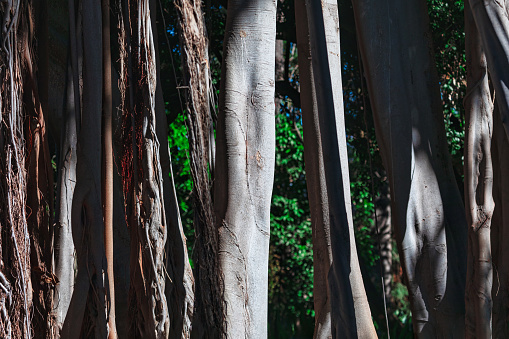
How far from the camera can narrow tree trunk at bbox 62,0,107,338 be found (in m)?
3.16

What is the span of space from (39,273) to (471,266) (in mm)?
2380

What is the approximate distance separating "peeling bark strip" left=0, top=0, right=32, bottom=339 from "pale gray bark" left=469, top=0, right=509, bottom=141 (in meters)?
2.17

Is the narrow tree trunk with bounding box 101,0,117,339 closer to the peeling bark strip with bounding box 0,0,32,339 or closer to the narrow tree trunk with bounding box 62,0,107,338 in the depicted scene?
the narrow tree trunk with bounding box 62,0,107,338

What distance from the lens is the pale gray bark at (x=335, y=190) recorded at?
131 inches

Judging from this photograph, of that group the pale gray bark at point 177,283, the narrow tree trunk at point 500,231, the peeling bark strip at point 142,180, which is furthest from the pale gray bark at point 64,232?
the narrow tree trunk at point 500,231

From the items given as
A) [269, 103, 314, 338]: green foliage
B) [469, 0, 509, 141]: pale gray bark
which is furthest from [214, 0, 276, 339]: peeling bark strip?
[269, 103, 314, 338]: green foliage

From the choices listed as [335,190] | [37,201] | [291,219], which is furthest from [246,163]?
[291,219]

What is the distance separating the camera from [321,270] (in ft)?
13.0

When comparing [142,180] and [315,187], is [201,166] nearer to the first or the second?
[142,180]

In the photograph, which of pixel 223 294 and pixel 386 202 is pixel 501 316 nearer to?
pixel 223 294

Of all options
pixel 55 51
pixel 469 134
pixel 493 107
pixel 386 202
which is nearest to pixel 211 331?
pixel 469 134

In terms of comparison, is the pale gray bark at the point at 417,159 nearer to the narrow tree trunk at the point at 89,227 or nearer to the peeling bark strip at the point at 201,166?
the peeling bark strip at the point at 201,166

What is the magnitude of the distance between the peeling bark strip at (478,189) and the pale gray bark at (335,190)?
2.04ft

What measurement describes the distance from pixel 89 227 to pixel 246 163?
2.93 ft
